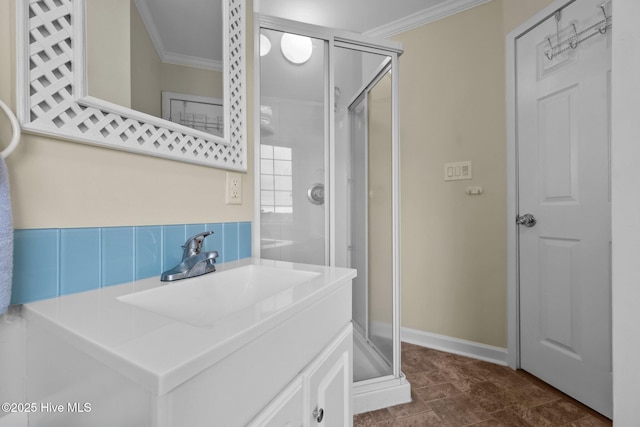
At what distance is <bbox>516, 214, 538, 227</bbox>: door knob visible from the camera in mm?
1692

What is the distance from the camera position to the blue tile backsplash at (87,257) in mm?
571

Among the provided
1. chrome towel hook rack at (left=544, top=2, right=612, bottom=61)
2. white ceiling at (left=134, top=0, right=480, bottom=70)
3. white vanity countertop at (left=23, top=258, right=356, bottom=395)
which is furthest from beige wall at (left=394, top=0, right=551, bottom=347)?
white vanity countertop at (left=23, top=258, right=356, bottom=395)

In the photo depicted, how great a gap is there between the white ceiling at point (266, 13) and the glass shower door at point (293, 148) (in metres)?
0.29

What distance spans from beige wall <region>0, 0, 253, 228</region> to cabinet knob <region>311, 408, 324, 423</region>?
674mm

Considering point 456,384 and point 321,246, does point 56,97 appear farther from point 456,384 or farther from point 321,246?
point 456,384

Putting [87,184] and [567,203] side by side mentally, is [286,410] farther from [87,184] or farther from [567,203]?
[567,203]

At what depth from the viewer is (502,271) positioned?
1.88 m

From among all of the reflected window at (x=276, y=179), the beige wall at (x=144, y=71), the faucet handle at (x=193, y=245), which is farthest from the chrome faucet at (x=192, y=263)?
the reflected window at (x=276, y=179)

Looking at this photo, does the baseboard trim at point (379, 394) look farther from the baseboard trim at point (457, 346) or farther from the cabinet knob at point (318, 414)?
the cabinet knob at point (318, 414)

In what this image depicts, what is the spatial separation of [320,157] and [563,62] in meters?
1.45

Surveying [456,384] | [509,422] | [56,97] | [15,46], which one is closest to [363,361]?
[456,384]

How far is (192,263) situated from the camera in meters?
0.81

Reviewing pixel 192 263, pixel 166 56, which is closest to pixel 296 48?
pixel 166 56

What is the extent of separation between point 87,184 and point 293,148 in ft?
3.01
